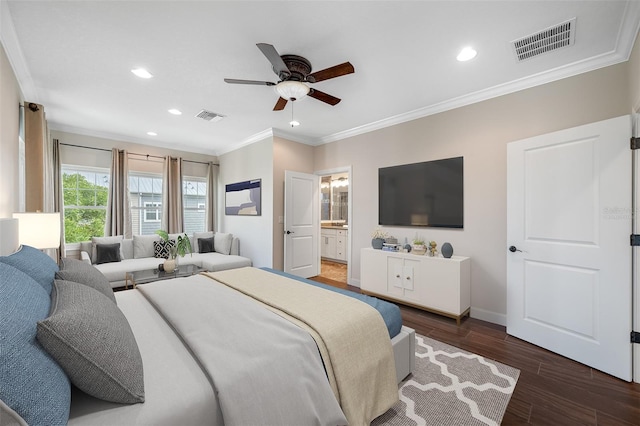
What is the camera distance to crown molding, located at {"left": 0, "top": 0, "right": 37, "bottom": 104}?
6.38 feet

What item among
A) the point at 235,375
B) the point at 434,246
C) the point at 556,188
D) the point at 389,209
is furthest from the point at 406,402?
the point at 389,209

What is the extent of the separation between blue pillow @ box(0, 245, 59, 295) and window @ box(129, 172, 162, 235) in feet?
12.5

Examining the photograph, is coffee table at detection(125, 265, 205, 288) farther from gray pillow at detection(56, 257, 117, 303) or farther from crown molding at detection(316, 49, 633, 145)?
crown molding at detection(316, 49, 633, 145)

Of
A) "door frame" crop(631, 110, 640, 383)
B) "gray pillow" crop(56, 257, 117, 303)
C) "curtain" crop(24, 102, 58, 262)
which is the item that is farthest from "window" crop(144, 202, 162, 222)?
"door frame" crop(631, 110, 640, 383)

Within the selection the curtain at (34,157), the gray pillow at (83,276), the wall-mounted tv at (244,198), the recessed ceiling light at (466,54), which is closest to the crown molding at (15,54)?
the curtain at (34,157)

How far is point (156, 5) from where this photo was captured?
185 centimetres

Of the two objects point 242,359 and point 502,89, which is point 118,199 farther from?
point 502,89

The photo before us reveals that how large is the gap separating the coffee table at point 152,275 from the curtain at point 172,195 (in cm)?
166

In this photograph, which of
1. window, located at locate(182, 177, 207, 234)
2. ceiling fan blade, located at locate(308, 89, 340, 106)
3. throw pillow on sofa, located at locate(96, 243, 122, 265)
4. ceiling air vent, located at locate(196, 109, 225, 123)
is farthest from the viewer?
window, located at locate(182, 177, 207, 234)

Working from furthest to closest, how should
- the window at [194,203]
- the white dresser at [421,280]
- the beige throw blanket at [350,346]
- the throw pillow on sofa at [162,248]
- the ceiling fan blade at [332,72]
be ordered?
the window at [194,203] → the throw pillow on sofa at [162,248] → the white dresser at [421,280] → the ceiling fan blade at [332,72] → the beige throw blanket at [350,346]

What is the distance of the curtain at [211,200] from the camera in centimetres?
597

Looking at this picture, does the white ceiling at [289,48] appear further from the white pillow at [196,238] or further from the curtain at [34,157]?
the white pillow at [196,238]

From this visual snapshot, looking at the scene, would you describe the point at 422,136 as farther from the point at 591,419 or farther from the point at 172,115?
the point at 172,115

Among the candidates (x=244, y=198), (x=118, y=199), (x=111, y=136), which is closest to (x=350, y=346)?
(x=244, y=198)
